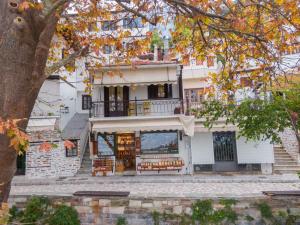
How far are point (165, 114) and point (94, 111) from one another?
15.8 feet

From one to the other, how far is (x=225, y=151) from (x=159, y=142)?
442 centimetres

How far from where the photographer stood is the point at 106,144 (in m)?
19.4

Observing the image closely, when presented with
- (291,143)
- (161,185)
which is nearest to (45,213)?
(161,185)

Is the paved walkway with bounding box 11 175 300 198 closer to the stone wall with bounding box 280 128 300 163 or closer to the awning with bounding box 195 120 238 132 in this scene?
the awning with bounding box 195 120 238 132

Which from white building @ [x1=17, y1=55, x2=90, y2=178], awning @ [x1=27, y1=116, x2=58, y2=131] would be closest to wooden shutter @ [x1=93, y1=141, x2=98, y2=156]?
white building @ [x1=17, y1=55, x2=90, y2=178]

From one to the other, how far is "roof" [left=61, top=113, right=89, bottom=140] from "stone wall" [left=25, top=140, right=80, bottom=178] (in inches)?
38.0

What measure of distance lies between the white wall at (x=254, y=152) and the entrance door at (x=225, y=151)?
1.29 ft

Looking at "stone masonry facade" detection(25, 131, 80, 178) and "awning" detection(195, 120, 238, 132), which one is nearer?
"awning" detection(195, 120, 238, 132)

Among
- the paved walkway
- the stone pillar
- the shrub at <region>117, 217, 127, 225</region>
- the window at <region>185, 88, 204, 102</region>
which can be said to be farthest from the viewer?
the window at <region>185, 88, 204, 102</region>

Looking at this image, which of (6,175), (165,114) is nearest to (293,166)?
(165,114)

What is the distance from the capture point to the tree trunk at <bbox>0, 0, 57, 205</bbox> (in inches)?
157

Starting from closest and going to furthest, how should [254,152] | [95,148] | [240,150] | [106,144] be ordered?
[254,152] → [240,150] → [95,148] → [106,144]

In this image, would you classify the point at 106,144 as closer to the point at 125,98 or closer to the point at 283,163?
the point at 125,98

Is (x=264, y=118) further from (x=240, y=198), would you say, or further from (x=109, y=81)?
(x=109, y=81)
